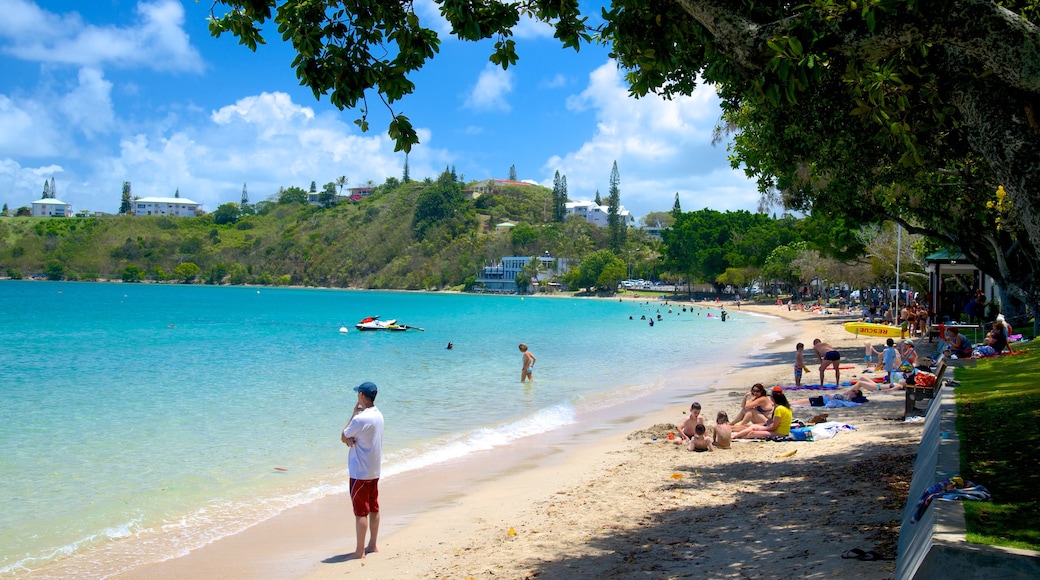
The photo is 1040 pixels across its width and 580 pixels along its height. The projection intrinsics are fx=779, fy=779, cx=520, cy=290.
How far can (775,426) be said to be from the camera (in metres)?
11.5

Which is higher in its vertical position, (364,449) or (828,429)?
(364,449)

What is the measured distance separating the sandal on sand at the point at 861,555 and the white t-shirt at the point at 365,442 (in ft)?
12.9

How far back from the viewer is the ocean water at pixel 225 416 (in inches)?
365

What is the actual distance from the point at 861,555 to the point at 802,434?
6.26 metres

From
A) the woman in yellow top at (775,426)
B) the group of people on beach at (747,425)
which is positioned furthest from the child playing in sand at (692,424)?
the woman in yellow top at (775,426)

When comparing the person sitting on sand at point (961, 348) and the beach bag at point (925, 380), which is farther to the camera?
the person sitting on sand at point (961, 348)

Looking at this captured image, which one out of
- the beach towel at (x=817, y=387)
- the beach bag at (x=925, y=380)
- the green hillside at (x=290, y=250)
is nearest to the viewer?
the beach bag at (x=925, y=380)

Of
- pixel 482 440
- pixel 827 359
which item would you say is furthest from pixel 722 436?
pixel 827 359

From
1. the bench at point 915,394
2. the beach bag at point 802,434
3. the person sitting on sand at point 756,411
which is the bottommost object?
the beach bag at point 802,434

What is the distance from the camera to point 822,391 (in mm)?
17250

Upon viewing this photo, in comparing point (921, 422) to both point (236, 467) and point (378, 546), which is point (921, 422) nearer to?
point (378, 546)

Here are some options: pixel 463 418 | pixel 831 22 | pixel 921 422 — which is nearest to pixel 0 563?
pixel 831 22

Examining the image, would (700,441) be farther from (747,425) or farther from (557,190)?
(557,190)

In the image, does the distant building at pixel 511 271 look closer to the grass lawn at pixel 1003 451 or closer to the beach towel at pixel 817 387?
the beach towel at pixel 817 387
